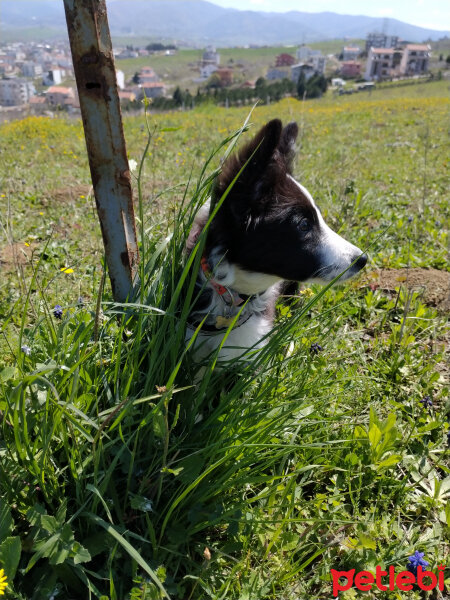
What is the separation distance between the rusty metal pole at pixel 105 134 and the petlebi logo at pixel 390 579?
1332 mm

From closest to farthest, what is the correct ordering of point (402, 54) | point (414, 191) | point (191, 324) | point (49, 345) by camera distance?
point (49, 345)
point (191, 324)
point (414, 191)
point (402, 54)

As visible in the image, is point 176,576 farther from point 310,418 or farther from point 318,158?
point 318,158

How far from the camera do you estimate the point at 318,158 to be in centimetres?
710

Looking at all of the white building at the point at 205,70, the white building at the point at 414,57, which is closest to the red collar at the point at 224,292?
the white building at the point at 414,57

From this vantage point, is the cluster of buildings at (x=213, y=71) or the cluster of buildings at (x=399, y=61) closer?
the cluster of buildings at (x=399, y=61)

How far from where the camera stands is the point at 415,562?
4.90 feet

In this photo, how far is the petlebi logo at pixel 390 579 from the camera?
1539 millimetres

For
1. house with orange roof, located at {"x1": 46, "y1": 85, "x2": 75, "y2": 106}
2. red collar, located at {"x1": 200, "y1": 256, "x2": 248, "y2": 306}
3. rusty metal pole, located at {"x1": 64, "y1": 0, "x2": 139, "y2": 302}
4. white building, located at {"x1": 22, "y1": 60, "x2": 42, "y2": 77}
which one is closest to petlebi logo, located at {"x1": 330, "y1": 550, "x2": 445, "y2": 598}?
red collar, located at {"x1": 200, "y1": 256, "x2": 248, "y2": 306}

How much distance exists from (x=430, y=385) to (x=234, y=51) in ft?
592

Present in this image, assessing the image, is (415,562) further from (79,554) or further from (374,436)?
(79,554)

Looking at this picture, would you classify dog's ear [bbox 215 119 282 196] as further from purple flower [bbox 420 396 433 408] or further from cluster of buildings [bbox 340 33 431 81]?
cluster of buildings [bbox 340 33 431 81]

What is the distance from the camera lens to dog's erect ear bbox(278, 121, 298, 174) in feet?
7.23

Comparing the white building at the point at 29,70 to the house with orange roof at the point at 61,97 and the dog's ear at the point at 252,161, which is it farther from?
the dog's ear at the point at 252,161

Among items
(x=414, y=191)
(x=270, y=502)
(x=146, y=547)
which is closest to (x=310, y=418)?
(x=270, y=502)
